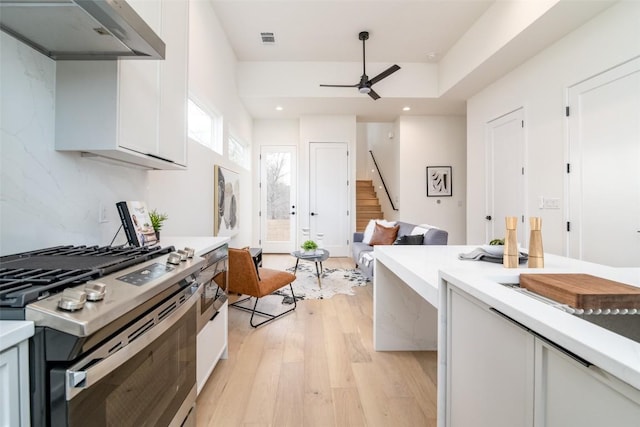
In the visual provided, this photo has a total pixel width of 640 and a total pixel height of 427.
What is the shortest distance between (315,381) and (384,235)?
2930 millimetres

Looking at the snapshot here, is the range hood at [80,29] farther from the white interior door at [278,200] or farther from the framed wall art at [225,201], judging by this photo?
the white interior door at [278,200]

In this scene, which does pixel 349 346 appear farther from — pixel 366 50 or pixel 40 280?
pixel 366 50

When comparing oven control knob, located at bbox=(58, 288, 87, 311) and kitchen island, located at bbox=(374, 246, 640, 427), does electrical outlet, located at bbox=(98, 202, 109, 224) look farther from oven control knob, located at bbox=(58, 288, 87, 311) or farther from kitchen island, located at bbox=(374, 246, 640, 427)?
kitchen island, located at bbox=(374, 246, 640, 427)

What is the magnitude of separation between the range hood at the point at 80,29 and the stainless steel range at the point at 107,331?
2.66 feet

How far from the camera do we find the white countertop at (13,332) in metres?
0.51

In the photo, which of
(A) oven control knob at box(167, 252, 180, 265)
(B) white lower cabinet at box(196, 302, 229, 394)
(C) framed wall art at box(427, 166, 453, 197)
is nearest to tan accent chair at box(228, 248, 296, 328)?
(B) white lower cabinet at box(196, 302, 229, 394)

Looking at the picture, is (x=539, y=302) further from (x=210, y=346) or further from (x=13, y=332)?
(x=210, y=346)

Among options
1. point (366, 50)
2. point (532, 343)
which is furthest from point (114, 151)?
point (366, 50)

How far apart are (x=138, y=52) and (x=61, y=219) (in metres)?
0.82

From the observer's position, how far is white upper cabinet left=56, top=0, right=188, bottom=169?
1190 mm


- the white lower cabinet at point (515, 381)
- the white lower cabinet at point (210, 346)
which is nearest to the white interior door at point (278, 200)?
the white lower cabinet at point (210, 346)

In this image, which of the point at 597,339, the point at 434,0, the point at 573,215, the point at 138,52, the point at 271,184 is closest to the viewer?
the point at 597,339

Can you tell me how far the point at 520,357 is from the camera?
0.71 meters

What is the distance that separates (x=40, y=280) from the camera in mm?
680
